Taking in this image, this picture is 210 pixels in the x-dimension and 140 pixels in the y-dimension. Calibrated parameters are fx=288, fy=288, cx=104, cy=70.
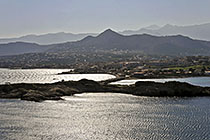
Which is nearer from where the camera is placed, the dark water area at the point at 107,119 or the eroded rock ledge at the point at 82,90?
the dark water area at the point at 107,119

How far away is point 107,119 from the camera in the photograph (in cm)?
4691

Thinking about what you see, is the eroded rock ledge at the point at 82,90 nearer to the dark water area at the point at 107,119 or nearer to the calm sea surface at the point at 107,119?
the dark water area at the point at 107,119

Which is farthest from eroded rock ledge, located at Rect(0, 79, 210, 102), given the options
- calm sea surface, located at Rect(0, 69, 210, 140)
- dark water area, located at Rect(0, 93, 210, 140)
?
calm sea surface, located at Rect(0, 69, 210, 140)

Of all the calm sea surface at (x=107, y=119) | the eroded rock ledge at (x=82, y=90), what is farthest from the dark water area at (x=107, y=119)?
the eroded rock ledge at (x=82, y=90)

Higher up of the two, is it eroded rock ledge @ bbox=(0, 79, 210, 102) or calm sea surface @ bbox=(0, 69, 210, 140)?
eroded rock ledge @ bbox=(0, 79, 210, 102)

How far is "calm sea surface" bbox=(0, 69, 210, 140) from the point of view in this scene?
3800cm

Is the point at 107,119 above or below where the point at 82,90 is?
below

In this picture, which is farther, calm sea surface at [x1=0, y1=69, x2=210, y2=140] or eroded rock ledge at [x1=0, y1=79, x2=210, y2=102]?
eroded rock ledge at [x1=0, y1=79, x2=210, y2=102]

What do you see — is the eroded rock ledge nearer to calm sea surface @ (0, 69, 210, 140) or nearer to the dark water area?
the dark water area

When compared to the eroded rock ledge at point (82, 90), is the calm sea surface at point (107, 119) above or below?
below

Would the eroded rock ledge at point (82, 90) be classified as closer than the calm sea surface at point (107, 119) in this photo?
No

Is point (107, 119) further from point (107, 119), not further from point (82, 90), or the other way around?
point (82, 90)

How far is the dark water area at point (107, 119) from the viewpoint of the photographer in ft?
125

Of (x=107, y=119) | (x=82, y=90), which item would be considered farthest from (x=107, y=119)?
(x=82, y=90)
